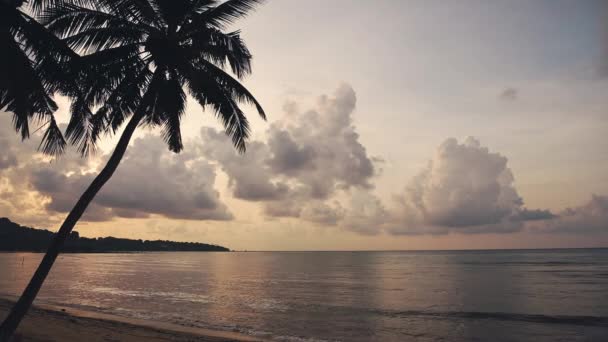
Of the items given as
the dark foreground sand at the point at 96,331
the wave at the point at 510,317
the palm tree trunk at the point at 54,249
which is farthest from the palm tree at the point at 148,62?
the wave at the point at 510,317

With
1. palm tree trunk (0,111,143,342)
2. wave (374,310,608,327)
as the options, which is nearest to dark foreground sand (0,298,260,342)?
palm tree trunk (0,111,143,342)

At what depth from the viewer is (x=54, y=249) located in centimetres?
844

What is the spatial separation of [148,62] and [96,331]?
10.9 meters

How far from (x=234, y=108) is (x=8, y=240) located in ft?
684

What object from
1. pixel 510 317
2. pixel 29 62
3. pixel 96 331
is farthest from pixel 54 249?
pixel 510 317

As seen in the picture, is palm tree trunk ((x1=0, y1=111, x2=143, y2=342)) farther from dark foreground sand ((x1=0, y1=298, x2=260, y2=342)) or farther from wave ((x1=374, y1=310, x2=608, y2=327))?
wave ((x1=374, y1=310, x2=608, y2=327))

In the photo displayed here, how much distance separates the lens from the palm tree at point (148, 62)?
10.1m

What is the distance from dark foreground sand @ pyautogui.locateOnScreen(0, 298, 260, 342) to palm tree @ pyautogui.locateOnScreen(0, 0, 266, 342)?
7.18m

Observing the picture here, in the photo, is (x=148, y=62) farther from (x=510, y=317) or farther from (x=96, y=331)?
(x=510, y=317)

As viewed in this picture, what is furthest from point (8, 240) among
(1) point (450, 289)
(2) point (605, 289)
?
(2) point (605, 289)

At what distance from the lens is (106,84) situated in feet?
35.1

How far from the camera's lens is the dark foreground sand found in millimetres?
14234

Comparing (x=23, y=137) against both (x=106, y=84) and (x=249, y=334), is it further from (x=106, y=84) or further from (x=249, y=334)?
(x=249, y=334)

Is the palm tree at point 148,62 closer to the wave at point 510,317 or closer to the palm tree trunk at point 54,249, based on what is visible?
the palm tree trunk at point 54,249
